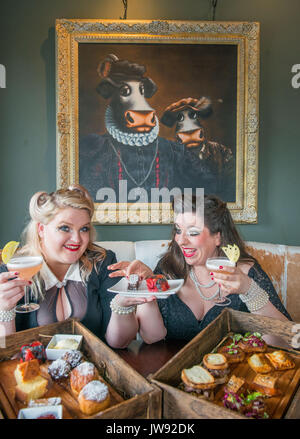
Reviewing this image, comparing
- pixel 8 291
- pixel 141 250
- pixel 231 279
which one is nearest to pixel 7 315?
pixel 8 291

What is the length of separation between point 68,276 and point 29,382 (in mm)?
797

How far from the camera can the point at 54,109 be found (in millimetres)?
2846

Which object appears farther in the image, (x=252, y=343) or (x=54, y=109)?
(x=54, y=109)

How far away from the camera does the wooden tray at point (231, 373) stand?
0.73 m

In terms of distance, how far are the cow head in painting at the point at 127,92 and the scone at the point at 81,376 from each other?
229 cm

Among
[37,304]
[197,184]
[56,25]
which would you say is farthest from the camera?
[197,184]

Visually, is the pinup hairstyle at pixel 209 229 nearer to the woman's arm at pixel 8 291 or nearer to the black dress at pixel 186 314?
the black dress at pixel 186 314

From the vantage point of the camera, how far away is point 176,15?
2814 millimetres

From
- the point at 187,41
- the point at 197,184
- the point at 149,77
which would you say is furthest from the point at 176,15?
the point at 197,184

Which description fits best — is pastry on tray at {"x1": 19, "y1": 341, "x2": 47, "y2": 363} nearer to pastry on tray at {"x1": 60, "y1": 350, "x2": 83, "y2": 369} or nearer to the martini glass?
pastry on tray at {"x1": 60, "y1": 350, "x2": 83, "y2": 369}

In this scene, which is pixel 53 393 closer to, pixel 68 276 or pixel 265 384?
pixel 265 384

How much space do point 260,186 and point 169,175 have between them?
0.89 meters

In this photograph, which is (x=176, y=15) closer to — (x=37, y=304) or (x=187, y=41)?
(x=187, y=41)

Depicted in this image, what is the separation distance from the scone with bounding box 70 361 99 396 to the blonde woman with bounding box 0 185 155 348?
1.65ft
